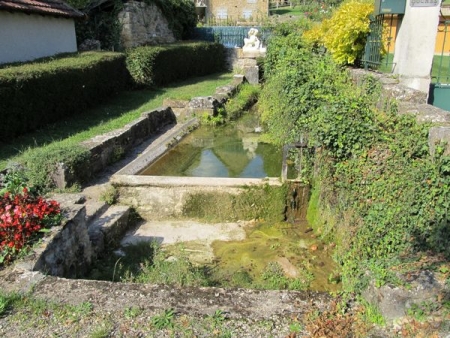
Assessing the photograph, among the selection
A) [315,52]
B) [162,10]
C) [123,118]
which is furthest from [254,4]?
[123,118]

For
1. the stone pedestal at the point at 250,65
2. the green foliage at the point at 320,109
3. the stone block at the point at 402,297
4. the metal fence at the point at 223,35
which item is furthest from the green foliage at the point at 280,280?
the metal fence at the point at 223,35

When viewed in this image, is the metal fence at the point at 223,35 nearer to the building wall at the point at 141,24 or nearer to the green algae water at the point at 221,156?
the building wall at the point at 141,24

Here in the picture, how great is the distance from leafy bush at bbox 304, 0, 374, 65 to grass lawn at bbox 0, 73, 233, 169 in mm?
4747

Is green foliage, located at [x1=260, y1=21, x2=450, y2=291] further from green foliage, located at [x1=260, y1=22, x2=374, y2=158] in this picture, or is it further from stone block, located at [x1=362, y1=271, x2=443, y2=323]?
stone block, located at [x1=362, y1=271, x2=443, y2=323]

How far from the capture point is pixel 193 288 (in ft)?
10.2

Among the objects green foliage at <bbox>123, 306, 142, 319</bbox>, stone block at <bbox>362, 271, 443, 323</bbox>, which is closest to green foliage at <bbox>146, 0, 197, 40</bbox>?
green foliage at <bbox>123, 306, 142, 319</bbox>

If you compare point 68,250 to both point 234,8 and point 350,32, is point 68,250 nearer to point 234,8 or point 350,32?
point 350,32

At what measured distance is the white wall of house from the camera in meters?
11.1

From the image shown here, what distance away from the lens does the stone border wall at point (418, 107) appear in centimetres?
400

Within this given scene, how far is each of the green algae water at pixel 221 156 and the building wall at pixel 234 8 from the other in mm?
34299

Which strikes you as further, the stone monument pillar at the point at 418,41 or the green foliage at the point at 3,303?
the stone monument pillar at the point at 418,41

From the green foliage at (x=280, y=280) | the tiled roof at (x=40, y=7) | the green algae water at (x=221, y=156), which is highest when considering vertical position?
the tiled roof at (x=40, y=7)

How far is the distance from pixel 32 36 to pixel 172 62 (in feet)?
20.0

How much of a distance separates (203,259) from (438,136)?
2.98m
